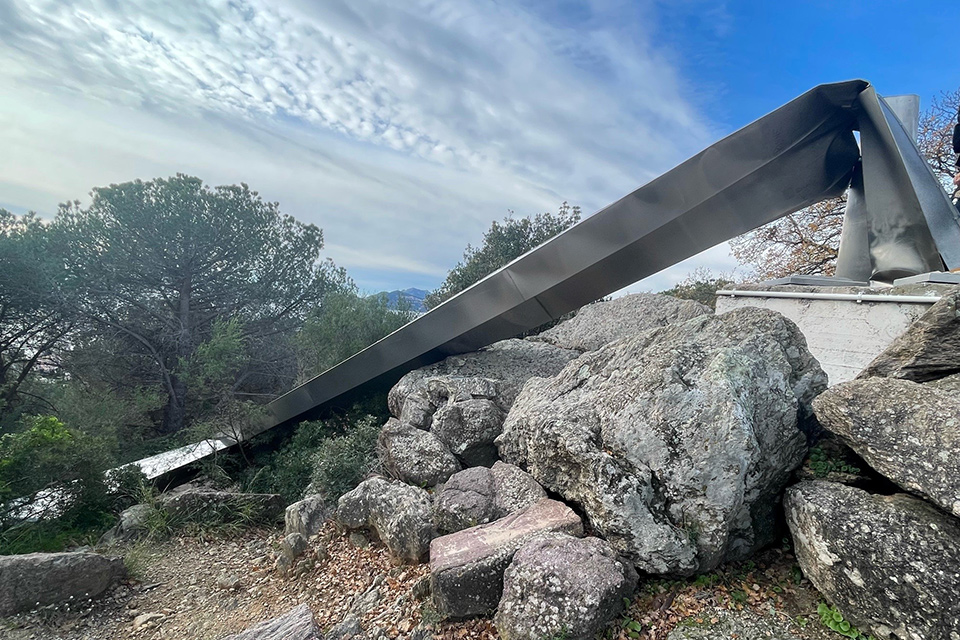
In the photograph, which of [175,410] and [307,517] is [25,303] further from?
[307,517]

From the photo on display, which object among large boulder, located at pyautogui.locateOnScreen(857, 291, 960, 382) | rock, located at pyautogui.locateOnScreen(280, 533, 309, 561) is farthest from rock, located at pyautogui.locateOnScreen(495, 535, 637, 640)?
rock, located at pyautogui.locateOnScreen(280, 533, 309, 561)

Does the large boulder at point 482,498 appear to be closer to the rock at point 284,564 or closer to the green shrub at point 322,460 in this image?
the rock at point 284,564

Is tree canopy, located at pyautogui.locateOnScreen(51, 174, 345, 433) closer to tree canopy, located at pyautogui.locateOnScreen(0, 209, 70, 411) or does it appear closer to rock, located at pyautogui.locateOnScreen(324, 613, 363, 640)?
tree canopy, located at pyautogui.locateOnScreen(0, 209, 70, 411)

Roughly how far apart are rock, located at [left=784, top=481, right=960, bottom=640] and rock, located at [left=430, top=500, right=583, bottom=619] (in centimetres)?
148

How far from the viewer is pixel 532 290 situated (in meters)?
6.02

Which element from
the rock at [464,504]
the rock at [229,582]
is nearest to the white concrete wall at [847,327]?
the rock at [464,504]

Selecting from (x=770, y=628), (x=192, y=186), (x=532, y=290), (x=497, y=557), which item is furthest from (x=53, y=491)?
(x=192, y=186)

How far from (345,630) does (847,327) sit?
579 centimetres

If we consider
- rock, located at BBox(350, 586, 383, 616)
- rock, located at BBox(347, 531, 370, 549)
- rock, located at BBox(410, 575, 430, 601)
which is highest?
rock, located at BBox(347, 531, 370, 549)

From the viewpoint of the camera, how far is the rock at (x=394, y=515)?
144 inches

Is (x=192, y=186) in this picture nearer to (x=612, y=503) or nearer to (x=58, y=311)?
(x=58, y=311)

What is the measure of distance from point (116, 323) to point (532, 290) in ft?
40.3

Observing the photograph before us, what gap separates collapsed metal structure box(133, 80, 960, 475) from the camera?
4805 millimetres

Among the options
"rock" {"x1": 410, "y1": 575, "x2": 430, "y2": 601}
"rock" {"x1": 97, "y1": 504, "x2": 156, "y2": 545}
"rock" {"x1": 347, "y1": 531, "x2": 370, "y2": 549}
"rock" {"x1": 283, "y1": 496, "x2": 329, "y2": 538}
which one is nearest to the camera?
"rock" {"x1": 410, "y1": 575, "x2": 430, "y2": 601}
